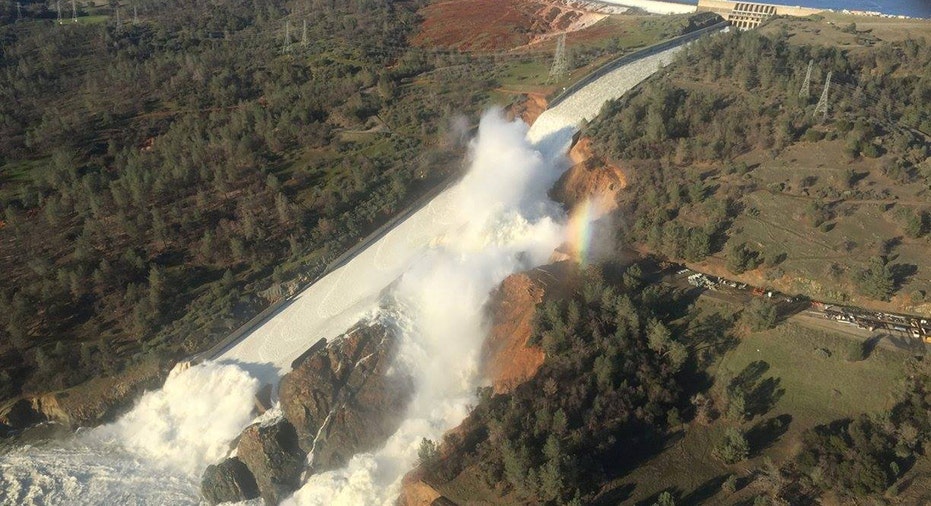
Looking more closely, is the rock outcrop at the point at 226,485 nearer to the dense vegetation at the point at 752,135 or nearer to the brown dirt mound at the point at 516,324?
the brown dirt mound at the point at 516,324

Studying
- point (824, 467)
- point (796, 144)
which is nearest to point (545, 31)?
point (796, 144)

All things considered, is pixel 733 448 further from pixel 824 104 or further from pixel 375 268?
pixel 824 104

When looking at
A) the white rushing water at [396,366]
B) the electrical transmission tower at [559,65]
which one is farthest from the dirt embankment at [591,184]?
the electrical transmission tower at [559,65]

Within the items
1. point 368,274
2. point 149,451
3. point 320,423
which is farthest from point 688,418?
point 149,451

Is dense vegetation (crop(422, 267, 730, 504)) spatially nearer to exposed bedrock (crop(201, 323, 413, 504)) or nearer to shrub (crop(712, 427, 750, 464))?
shrub (crop(712, 427, 750, 464))

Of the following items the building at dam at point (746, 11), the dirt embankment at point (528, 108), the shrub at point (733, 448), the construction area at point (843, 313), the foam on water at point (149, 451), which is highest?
the building at dam at point (746, 11)

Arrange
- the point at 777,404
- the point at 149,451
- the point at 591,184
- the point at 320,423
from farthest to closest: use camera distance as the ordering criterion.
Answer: the point at 591,184 → the point at 149,451 → the point at 320,423 → the point at 777,404
